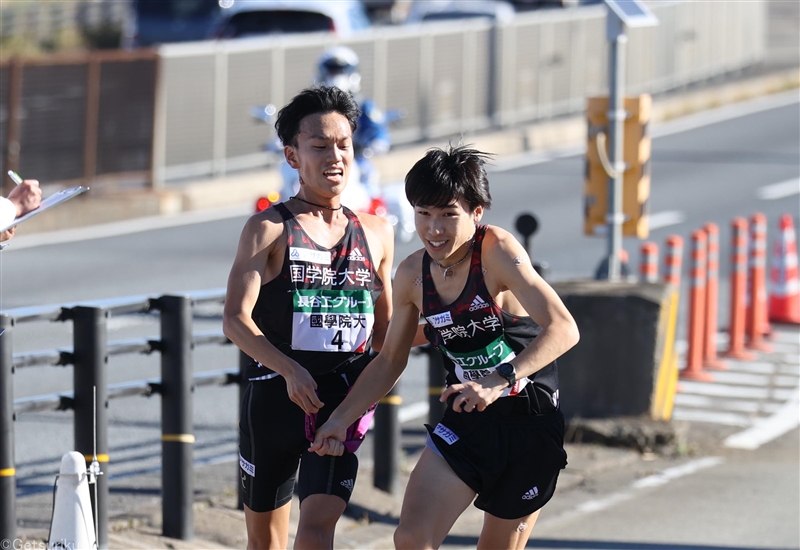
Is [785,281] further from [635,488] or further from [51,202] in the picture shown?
[51,202]

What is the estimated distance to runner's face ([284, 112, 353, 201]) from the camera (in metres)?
4.82

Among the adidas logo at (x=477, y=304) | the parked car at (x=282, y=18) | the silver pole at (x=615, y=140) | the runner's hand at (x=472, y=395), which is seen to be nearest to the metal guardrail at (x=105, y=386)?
the adidas logo at (x=477, y=304)

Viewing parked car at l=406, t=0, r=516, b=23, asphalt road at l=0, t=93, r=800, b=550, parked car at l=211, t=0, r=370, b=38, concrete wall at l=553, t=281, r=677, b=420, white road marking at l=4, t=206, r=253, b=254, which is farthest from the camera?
parked car at l=406, t=0, r=516, b=23

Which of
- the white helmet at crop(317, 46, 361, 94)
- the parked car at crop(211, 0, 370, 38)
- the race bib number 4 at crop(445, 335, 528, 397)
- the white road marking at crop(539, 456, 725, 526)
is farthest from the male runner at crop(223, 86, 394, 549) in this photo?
the parked car at crop(211, 0, 370, 38)

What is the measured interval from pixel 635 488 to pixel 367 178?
208 inches

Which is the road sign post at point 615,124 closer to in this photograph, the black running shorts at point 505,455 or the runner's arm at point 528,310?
the black running shorts at point 505,455

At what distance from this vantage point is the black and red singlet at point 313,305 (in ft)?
15.9

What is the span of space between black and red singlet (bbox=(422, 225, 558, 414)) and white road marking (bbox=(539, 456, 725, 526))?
2783 mm

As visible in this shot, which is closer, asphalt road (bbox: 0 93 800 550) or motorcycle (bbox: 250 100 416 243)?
asphalt road (bbox: 0 93 800 550)

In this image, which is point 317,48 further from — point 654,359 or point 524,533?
point 524,533

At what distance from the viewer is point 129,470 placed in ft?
25.9

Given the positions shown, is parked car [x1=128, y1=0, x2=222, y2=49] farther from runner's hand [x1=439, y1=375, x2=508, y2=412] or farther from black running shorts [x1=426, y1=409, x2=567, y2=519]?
runner's hand [x1=439, y1=375, x2=508, y2=412]

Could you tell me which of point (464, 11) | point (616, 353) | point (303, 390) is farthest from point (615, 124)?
point (464, 11)

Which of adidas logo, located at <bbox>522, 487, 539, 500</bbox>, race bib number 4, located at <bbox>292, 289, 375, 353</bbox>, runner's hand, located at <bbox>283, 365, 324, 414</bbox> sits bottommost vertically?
adidas logo, located at <bbox>522, 487, 539, 500</bbox>
